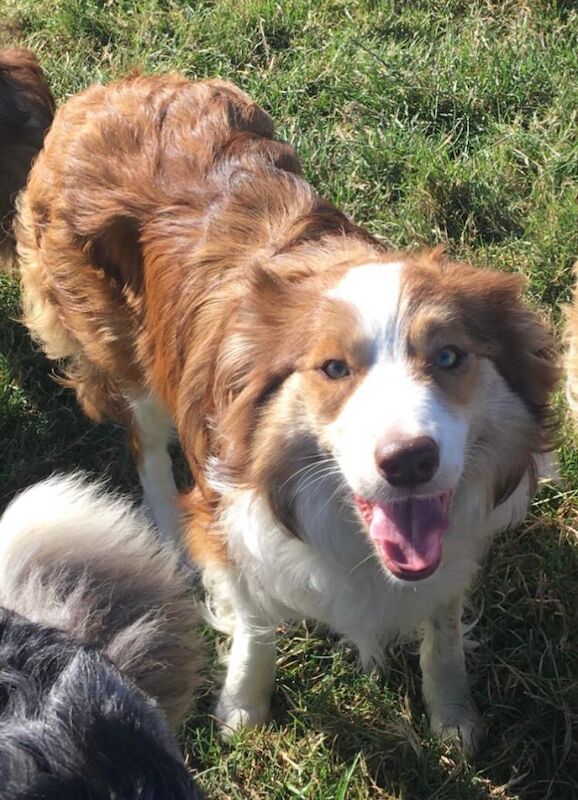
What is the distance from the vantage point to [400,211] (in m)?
4.45

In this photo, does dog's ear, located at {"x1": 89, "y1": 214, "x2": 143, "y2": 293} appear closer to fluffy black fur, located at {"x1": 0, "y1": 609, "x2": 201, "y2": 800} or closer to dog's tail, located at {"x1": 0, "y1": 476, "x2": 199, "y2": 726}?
dog's tail, located at {"x1": 0, "y1": 476, "x2": 199, "y2": 726}

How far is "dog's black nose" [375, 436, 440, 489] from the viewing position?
6.73 ft

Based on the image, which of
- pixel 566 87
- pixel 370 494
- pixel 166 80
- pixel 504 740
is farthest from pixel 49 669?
pixel 566 87

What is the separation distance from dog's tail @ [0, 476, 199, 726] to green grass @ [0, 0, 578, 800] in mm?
933

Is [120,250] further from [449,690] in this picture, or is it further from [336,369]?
[449,690]

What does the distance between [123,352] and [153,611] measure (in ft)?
3.71

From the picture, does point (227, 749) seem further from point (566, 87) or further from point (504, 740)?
point (566, 87)

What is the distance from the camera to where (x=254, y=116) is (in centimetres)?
310

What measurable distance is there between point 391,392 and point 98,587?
0.84 m

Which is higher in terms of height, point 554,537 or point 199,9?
point 199,9

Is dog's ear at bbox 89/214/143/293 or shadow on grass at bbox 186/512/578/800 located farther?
shadow on grass at bbox 186/512/578/800

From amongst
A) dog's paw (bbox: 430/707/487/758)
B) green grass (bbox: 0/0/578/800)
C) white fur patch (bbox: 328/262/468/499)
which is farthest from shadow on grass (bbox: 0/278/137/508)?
white fur patch (bbox: 328/262/468/499)

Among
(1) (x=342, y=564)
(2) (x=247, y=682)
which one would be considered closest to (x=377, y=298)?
(1) (x=342, y=564)

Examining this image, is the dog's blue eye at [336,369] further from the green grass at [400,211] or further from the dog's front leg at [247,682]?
the green grass at [400,211]
